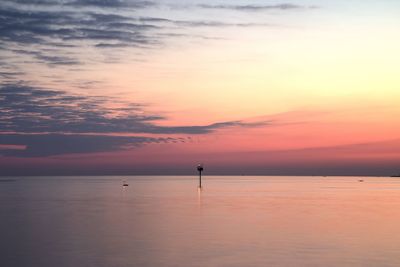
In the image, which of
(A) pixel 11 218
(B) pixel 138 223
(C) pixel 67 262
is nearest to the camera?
(C) pixel 67 262

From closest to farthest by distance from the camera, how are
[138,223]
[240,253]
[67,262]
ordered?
[67,262], [240,253], [138,223]

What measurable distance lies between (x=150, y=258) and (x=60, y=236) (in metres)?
15.9

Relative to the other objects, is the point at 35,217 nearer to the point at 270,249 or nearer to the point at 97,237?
the point at 97,237

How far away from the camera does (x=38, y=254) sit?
4025 cm

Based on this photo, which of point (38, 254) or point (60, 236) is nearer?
point (38, 254)

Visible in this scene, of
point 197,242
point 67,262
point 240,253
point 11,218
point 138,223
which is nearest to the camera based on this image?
point 67,262

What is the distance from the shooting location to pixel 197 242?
4625 centimetres

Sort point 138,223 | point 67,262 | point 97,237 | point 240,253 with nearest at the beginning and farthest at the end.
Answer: point 67,262
point 240,253
point 97,237
point 138,223

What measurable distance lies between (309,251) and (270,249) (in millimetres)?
3092

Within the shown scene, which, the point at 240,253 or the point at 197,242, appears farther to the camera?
the point at 197,242

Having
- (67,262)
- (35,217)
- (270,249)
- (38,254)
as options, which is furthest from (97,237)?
(35,217)

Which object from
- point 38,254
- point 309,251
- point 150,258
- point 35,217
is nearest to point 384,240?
point 309,251

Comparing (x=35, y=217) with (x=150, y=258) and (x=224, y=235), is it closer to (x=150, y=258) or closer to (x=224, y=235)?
(x=224, y=235)

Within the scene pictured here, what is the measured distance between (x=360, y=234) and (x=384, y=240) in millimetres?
4316
